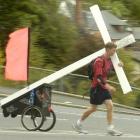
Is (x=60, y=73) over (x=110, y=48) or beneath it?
beneath

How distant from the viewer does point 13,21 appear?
35219mm

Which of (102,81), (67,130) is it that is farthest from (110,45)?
(67,130)

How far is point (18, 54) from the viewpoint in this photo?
14805 mm

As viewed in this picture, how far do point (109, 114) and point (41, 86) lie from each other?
148 centimetres

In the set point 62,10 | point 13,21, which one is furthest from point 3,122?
point 62,10

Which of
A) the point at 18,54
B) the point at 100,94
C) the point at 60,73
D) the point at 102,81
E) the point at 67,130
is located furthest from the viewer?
the point at 67,130

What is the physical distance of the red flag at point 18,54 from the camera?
14734 millimetres

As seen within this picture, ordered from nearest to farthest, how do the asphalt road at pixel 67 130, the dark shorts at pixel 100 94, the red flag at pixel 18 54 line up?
1. the asphalt road at pixel 67 130
2. the dark shorts at pixel 100 94
3. the red flag at pixel 18 54

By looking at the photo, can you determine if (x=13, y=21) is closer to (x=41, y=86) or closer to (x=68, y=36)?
(x=68, y=36)

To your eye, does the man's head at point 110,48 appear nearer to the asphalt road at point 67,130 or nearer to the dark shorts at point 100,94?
the dark shorts at point 100,94

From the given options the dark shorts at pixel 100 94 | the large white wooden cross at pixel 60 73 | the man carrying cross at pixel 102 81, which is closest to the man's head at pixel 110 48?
the man carrying cross at pixel 102 81

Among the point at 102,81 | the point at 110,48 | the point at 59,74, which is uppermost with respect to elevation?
the point at 110,48

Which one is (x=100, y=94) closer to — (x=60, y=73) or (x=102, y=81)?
(x=102, y=81)

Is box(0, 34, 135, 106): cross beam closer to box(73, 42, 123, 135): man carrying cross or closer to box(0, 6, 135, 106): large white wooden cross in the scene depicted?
box(0, 6, 135, 106): large white wooden cross
